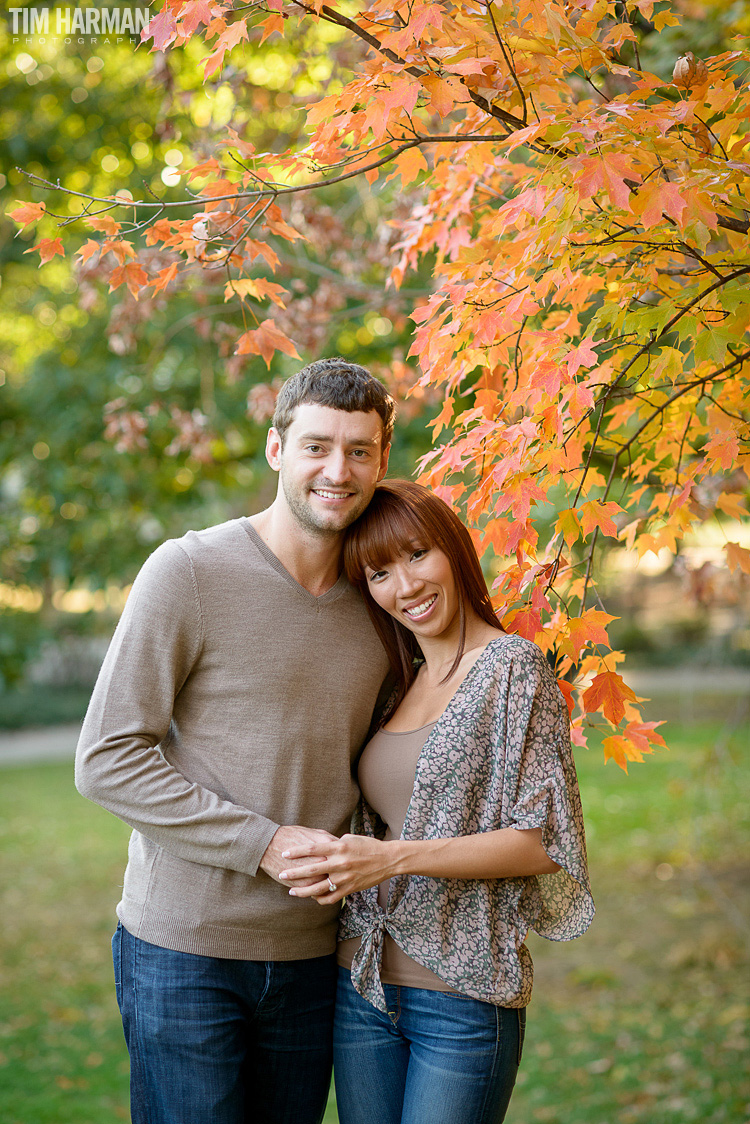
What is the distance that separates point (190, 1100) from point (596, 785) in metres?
9.23

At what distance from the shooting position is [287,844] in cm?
204

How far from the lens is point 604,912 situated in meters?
6.86

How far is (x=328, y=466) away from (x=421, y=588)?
0.35m

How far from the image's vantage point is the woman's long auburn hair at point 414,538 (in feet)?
7.43

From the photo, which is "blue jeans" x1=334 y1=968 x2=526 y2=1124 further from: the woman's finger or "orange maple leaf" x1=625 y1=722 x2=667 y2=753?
"orange maple leaf" x1=625 y1=722 x2=667 y2=753

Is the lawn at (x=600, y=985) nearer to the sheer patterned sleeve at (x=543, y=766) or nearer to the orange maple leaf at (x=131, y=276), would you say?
the sheer patterned sleeve at (x=543, y=766)

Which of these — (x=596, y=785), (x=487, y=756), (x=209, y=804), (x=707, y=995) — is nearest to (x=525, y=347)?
(x=487, y=756)

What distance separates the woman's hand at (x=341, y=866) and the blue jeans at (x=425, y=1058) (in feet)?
1.13

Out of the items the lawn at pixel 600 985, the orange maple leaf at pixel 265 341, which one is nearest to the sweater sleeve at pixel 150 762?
the orange maple leaf at pixel 265 341

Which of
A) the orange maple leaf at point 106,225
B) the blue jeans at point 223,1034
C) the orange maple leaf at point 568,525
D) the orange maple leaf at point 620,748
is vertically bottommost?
the blue jeans at point 223,1034

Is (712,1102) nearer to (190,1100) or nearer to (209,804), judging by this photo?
(190,1100)

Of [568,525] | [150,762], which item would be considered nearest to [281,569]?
[150,762]

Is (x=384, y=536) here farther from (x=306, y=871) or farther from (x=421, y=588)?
(x=306, y=871)

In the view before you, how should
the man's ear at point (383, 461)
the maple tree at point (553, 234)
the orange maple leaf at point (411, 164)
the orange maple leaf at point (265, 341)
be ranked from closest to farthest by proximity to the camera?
the maple tree at point (553, 234) < the man's ear at point (383, 461) < the orange maple leaf at point (411, 164) < the orange maple leaf at point (265, 341)
